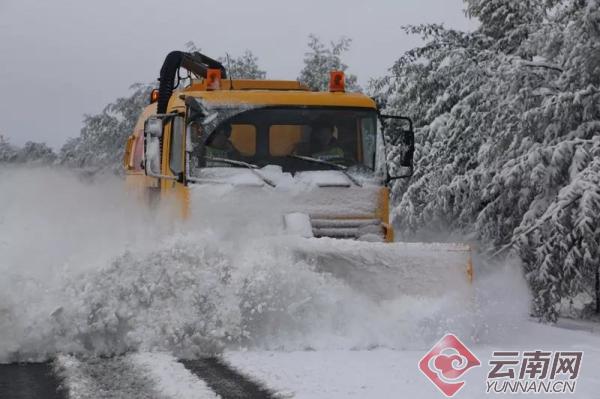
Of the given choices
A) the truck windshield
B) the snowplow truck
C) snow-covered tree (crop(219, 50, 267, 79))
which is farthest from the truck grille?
snow-covered tree (crop(219, 50, 267, 79))

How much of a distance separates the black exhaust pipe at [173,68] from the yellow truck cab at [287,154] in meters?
2.05

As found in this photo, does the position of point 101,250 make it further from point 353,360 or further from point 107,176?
point 107,176

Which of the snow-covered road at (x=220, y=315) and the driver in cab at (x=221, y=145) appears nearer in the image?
the snow-covered road at (x=220, y=315)

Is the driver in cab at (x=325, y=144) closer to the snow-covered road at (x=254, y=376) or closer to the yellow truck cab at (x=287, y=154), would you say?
the yellow truck cab at (x=287, y=154)

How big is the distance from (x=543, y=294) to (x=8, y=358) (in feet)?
22.5

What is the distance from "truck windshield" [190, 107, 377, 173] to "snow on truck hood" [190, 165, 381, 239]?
14 centimetres

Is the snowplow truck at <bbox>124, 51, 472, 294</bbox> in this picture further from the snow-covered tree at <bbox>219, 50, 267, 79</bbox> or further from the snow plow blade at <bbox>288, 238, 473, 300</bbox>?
the snow-covered tree at <bbox>219, 50, 267, 79</bbox>

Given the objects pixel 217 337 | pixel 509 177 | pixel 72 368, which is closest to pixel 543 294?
pixel 509 177

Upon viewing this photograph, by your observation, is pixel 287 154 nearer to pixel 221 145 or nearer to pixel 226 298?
pixel 221 145

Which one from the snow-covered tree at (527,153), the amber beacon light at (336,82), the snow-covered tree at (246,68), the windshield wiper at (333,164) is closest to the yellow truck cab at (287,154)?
the windshield wiper at (333,164)

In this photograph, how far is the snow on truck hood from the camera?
920 cm

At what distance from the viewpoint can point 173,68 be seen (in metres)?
12.9

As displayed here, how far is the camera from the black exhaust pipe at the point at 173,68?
12.3 meters

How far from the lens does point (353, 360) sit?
7176 millimetres
